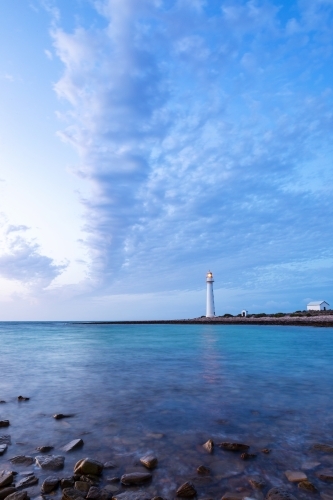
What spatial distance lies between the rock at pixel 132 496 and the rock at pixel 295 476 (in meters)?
2.11

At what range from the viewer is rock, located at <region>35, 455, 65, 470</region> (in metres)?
5.23

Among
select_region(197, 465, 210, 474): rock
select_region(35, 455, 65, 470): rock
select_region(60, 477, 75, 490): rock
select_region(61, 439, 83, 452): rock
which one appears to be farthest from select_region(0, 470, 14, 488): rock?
select_region(197, 465, 210, 474): rock

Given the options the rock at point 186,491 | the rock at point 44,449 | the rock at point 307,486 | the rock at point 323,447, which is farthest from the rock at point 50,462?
the rock at point 323,447

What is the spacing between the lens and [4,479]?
459 centimetres

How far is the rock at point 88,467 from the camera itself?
4941 mm

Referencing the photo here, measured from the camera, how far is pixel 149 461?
211 inches

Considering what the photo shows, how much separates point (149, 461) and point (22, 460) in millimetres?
2067

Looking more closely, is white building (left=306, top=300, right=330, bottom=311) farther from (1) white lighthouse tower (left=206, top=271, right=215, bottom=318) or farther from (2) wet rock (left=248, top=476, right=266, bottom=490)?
(2) wet rock (left=248, top=476, right=266, bottom=490)

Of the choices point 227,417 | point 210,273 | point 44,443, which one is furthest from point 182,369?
point 210,273

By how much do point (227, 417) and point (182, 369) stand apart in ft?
26.8

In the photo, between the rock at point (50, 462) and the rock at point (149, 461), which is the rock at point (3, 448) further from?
the rock at point (149, 461)

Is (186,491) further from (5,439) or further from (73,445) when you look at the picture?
(5,439)

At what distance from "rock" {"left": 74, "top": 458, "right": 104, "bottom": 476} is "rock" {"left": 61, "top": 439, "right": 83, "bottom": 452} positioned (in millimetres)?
1025

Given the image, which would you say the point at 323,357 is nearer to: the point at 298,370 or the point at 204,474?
the point at 298,370
